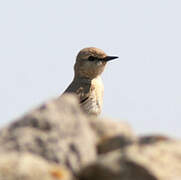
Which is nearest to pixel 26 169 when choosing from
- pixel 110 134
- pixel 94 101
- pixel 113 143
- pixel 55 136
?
pixel 55 136

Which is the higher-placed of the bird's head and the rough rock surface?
the bird's head

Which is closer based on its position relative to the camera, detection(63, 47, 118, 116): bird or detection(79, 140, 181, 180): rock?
detection(79, 140, 181, 180): rock

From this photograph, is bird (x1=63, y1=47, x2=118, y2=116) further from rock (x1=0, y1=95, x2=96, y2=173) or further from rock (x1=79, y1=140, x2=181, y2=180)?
rock (x1=79, y1=140, x2=181, y2=180)

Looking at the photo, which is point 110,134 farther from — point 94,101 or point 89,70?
point 89,70

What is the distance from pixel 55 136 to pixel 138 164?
125cm

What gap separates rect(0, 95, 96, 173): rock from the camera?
31.0 ft

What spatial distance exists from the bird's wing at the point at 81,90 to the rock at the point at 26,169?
1111cm

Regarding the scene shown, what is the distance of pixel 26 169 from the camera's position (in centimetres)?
852

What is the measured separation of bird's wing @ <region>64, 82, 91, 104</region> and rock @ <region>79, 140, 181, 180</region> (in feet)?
34.2

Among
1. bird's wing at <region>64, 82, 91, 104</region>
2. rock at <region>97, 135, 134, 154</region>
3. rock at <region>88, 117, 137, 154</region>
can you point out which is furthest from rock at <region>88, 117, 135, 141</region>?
bird's wing at <region>64, 82, 91, 104</region>

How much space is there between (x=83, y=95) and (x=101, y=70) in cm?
179

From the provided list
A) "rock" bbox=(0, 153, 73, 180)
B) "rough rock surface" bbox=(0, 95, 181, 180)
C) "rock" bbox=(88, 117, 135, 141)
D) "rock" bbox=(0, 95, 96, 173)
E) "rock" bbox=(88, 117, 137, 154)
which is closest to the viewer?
"rock" bbox=(0, 153, 73, 180)

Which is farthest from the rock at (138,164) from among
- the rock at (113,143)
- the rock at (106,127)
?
the rock at (106,127)

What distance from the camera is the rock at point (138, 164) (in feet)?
29.0
